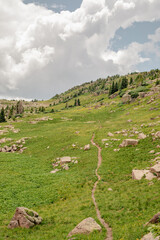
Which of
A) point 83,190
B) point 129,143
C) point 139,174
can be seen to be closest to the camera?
point 139,174

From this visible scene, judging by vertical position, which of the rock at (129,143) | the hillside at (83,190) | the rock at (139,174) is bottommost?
the hillside at (83,190)

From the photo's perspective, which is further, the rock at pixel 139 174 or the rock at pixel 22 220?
the rock at pixel 139 174

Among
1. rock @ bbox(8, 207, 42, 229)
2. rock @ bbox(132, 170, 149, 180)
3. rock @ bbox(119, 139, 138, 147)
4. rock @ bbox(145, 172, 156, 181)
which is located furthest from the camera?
rock @ bbox(119, 139, 138, 147)

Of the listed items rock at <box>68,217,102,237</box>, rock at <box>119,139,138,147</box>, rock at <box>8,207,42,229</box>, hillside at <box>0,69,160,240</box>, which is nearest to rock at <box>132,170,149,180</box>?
hillside at <box>0,69,160,240</box>

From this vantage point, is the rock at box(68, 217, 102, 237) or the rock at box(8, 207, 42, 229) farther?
the rock at box(8, 207, 42, 229)

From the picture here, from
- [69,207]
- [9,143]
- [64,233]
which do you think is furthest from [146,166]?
[9,143]

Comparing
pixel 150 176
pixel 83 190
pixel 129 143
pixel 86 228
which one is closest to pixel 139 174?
pixel 150 176

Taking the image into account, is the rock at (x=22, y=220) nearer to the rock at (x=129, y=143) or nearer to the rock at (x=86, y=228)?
the rock at (x=86, y=228)

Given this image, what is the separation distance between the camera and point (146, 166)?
2323 centimetres

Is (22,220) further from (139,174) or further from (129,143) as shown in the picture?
(129,143)

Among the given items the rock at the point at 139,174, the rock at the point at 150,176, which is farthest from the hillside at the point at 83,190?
the rock at the point at 139,174

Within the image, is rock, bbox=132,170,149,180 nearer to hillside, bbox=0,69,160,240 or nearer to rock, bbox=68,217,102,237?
hillside, bbox=0,69,160,240

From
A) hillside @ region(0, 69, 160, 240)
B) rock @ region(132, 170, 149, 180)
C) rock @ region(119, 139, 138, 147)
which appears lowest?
hillside @ region(0, 69, 160, 240)

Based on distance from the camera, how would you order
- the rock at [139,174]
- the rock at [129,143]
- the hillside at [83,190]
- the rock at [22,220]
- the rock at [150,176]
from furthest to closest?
the rock at [129,143]
the rock at [139,174]
the rock at [150,176]
the rock at [22,220]
the hillside at [83,190]
